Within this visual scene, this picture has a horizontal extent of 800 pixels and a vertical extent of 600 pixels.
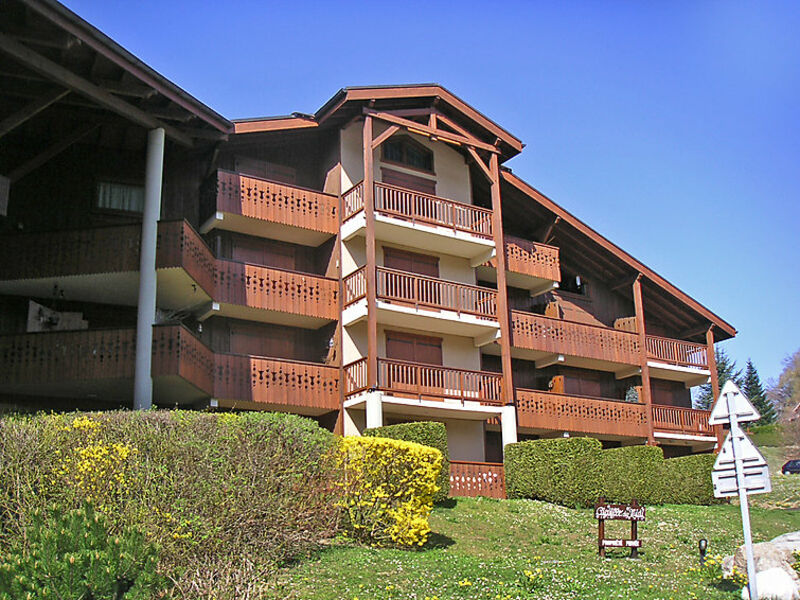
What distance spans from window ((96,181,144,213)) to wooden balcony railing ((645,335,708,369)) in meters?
18.9

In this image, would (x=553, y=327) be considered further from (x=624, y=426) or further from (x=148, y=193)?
(x=148, y=193)

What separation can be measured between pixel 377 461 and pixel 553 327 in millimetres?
15208

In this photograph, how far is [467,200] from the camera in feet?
105

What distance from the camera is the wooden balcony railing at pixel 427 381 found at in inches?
1045

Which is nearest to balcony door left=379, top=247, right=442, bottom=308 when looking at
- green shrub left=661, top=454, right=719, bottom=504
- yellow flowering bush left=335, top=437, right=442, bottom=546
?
green shrub left=661, top=454, right=719, bottom=504

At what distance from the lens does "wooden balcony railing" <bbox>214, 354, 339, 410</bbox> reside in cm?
2481

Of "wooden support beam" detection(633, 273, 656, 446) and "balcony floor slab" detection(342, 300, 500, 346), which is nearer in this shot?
"balcony floor slab" detection(342, 300, 500, 346)

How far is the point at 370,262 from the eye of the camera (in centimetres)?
2677

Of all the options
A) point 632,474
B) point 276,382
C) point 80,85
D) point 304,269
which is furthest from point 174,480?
point 632,474

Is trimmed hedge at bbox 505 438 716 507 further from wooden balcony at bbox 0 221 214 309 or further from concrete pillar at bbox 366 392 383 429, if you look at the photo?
wooden balcony at bbox 0 221 214 309

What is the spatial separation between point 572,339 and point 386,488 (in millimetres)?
15839

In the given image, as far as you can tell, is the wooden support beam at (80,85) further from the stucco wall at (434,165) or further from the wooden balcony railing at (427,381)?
the wooden balcony railing at (427,381)

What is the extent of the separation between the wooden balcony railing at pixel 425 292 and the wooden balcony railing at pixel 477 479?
4.93 meters

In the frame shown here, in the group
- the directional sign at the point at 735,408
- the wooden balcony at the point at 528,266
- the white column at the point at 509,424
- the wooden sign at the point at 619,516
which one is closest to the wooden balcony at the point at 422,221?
the wooden balcony at the point at 528,266
